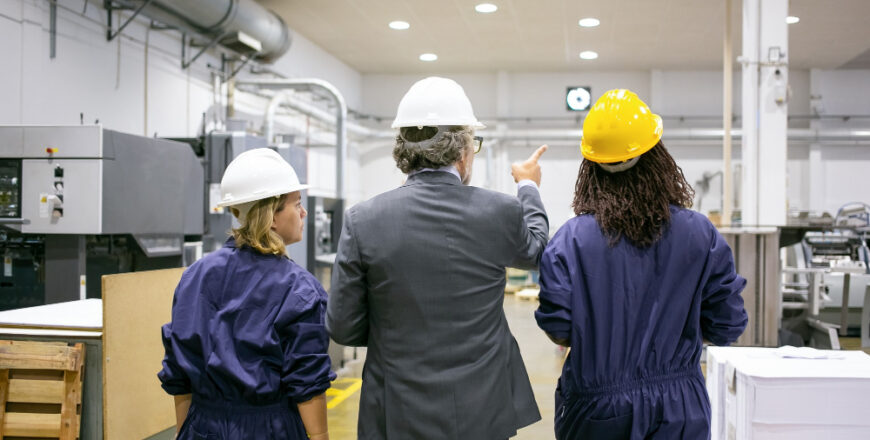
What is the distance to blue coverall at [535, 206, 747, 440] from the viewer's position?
5.09 feet

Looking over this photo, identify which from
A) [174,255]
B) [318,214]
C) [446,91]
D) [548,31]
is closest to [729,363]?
[446,91]

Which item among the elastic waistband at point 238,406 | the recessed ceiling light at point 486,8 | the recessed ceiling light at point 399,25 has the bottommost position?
the elastic waistband at point 238,406

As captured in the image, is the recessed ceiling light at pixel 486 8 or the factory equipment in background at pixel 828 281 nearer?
the factory equipment in background at pixel 828 281

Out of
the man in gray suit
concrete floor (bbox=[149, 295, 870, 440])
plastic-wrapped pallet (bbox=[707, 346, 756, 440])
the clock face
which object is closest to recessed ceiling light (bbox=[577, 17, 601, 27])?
the clock face

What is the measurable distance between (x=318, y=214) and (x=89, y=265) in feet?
7.86

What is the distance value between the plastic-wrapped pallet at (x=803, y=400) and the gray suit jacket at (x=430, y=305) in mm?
696

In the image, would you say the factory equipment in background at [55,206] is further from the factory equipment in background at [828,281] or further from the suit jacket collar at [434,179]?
the factory equipment in background at [828,281]

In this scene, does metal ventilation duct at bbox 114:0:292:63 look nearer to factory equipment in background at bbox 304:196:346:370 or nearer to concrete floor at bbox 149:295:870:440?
A: factory equipment in background at bbox 304:196:346:370

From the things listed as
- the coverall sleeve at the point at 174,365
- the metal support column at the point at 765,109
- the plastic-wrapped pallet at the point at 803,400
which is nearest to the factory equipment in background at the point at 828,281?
the metal support column at the point at 765,109

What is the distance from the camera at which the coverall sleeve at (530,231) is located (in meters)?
1.63

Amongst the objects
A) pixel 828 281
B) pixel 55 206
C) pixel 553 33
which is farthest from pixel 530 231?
pixel 553 33

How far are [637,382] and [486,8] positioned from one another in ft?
23.5

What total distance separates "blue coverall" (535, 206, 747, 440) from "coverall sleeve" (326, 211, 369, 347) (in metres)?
0.42

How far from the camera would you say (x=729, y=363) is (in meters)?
2.00
